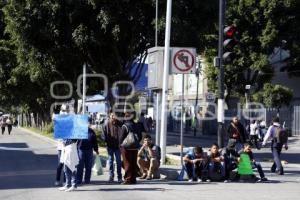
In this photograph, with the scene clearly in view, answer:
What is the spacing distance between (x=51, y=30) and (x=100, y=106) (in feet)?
81.2

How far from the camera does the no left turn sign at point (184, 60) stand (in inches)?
695

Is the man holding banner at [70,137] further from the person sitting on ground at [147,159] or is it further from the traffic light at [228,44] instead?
the traffic light at [228,44]

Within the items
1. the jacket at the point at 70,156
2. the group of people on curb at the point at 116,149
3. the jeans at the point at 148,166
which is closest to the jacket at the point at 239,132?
the jeans at the point at 148,166

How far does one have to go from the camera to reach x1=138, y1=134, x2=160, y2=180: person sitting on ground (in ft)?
52.1

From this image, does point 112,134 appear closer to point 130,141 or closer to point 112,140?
point 112,140

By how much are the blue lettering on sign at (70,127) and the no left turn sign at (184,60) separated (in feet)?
14.2

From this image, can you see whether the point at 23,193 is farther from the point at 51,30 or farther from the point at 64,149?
the point at 51,30

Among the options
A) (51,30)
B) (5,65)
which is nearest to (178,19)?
(51,30)

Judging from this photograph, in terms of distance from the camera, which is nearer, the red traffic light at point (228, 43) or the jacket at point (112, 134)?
the jacket at point (112, 134)

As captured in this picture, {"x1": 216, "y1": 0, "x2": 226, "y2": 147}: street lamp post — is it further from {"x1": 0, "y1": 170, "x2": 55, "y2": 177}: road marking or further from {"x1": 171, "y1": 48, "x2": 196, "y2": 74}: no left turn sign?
{"x1": 0, "y1": 170, "x2": 55, "y2": 177}: road marking

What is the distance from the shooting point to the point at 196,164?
15.6 m

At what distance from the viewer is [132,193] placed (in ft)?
42.7

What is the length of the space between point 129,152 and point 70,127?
1771 mm

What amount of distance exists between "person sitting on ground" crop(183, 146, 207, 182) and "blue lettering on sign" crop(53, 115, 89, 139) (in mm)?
2898
